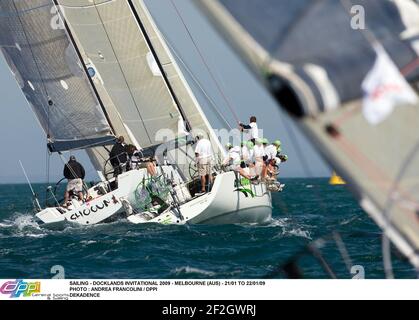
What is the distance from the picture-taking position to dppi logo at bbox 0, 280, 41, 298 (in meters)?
5.67

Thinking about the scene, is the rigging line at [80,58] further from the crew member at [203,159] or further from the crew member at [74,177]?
the crew member at [203,159]

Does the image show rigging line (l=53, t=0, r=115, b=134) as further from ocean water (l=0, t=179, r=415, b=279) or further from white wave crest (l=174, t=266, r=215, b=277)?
white wave crest (l=174, t=266, r=215, b=277)

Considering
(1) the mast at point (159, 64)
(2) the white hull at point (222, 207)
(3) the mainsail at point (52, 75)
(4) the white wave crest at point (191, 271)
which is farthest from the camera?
(3) the mainsail at point (52, 75)

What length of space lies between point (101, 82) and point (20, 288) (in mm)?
10080

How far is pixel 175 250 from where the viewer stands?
998 centimetres

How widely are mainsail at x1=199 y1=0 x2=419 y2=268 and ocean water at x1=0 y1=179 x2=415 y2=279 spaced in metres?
2.28

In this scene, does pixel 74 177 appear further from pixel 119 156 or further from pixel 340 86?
pixel 340 86

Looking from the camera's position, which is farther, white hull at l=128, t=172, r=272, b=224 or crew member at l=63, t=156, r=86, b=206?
crew member at l=63, t=156, r=86, b=206

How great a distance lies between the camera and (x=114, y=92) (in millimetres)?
15359

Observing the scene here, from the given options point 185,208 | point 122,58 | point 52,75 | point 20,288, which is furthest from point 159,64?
point 20,288

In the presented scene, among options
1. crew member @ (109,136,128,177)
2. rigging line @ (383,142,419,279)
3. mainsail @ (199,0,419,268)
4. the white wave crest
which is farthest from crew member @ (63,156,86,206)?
rigging line @ (383,142,419,279)

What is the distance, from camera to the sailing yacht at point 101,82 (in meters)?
14.2

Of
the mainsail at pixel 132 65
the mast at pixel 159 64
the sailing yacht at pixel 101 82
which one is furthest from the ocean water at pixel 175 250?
the mainsail at pixel 132 65

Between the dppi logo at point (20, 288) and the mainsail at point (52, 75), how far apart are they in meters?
9.05
